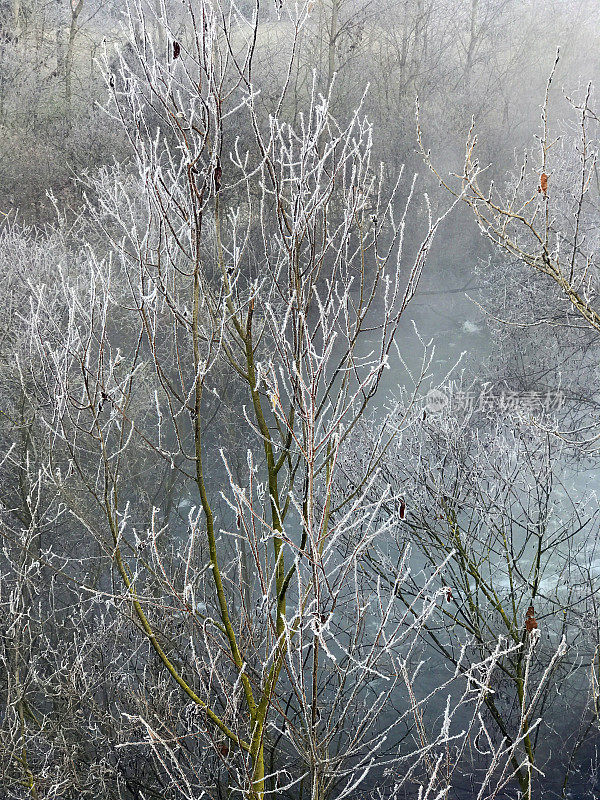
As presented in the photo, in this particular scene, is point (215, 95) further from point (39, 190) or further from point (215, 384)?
point (39, 190)

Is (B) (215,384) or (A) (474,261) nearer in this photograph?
(B) (215,384)

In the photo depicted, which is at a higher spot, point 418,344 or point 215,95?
point 215,95

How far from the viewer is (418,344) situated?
62.5ft

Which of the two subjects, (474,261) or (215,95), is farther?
(474,261)

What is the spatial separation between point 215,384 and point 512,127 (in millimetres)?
12514

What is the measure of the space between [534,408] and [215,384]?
19.2 ft

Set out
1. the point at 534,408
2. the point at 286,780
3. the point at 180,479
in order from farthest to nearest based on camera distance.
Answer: the point at 180,479, the point at 534,408, the point at 286,780

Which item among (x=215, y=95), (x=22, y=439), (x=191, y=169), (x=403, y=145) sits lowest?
(x=22, y=439)

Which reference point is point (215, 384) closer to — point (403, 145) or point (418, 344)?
point (418, 344)

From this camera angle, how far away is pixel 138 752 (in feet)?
22.6

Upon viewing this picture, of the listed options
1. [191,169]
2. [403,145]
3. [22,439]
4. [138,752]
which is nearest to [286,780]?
[138,752]

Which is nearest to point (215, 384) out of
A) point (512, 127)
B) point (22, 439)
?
point (22, 439)

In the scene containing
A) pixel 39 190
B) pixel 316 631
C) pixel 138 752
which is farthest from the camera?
pixel 39 190

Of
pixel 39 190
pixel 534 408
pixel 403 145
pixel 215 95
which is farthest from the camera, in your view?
pixel 403 145
